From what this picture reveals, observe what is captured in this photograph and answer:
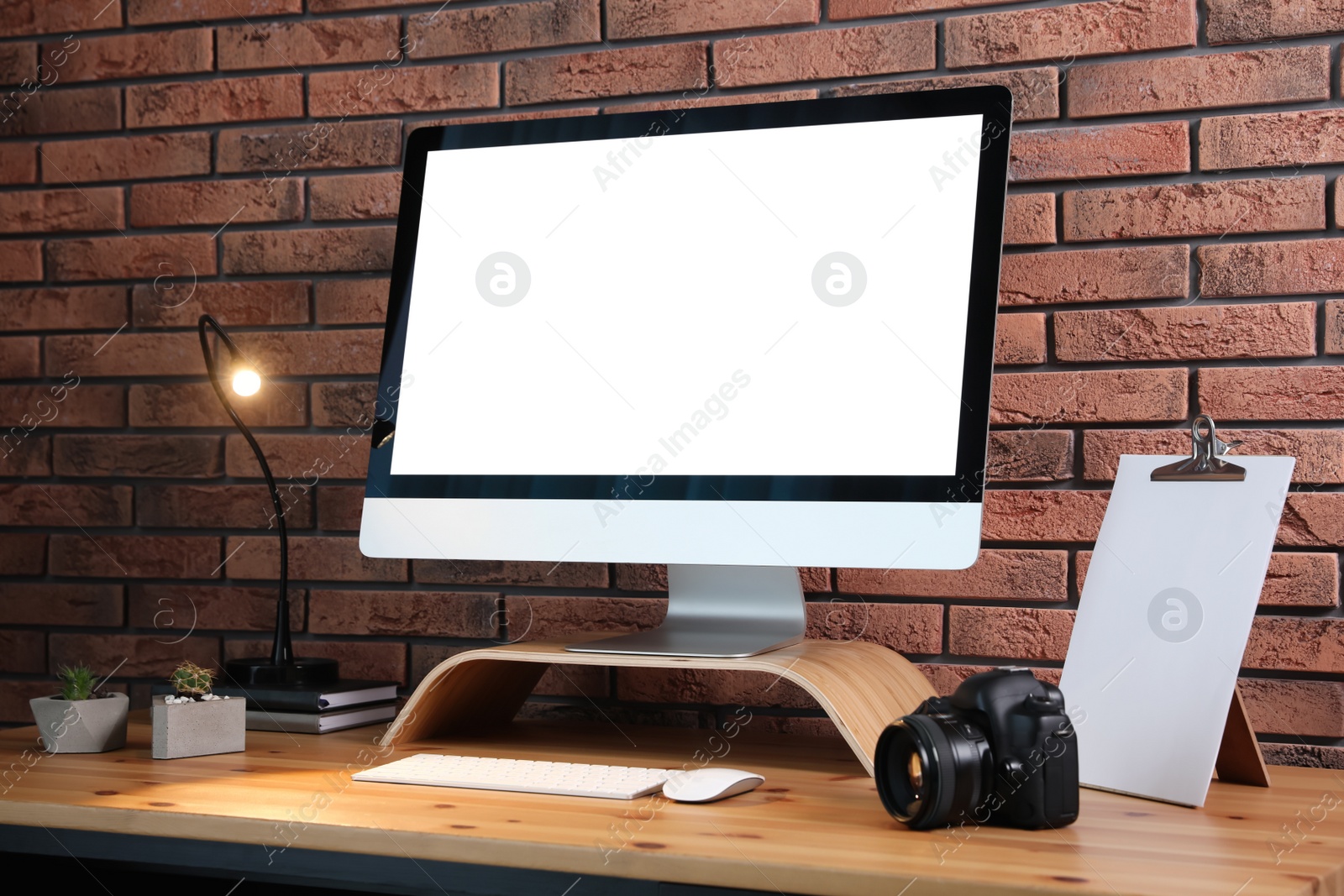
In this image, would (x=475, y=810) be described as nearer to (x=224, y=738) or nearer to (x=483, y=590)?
A: (x=224, y=738)

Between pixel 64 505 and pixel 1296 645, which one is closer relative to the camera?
pixel 1296 645

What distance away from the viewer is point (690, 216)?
4.16ft

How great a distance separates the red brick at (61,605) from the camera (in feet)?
5.82

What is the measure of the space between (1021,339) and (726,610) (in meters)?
0.51

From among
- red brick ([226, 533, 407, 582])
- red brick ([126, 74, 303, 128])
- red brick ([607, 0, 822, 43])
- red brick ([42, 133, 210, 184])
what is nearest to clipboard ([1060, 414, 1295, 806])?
red brick ([607, 0, 822, 43])

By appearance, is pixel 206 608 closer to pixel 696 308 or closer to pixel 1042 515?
pixel 696 308

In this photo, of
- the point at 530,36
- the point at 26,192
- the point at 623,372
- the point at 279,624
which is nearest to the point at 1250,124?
the point at 623,372

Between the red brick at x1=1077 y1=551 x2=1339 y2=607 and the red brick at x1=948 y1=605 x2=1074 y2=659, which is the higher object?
the red brick at x1=1077 y1=551 x2=1339 y2=607

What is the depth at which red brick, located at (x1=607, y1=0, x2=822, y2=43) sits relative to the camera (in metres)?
1.55

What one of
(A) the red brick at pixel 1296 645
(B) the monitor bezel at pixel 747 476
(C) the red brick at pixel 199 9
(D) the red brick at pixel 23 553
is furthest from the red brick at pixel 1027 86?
(D) the red brick at pixel 23 553

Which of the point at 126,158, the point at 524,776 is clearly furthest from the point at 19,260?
the point at 524,776

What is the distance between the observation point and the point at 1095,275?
56.1 inches

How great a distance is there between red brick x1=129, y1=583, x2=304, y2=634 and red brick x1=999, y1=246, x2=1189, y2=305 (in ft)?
3.55

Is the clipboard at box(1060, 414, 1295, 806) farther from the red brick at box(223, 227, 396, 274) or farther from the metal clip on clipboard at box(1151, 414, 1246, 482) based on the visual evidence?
the red brick at box(223, 227, 396, 274)
